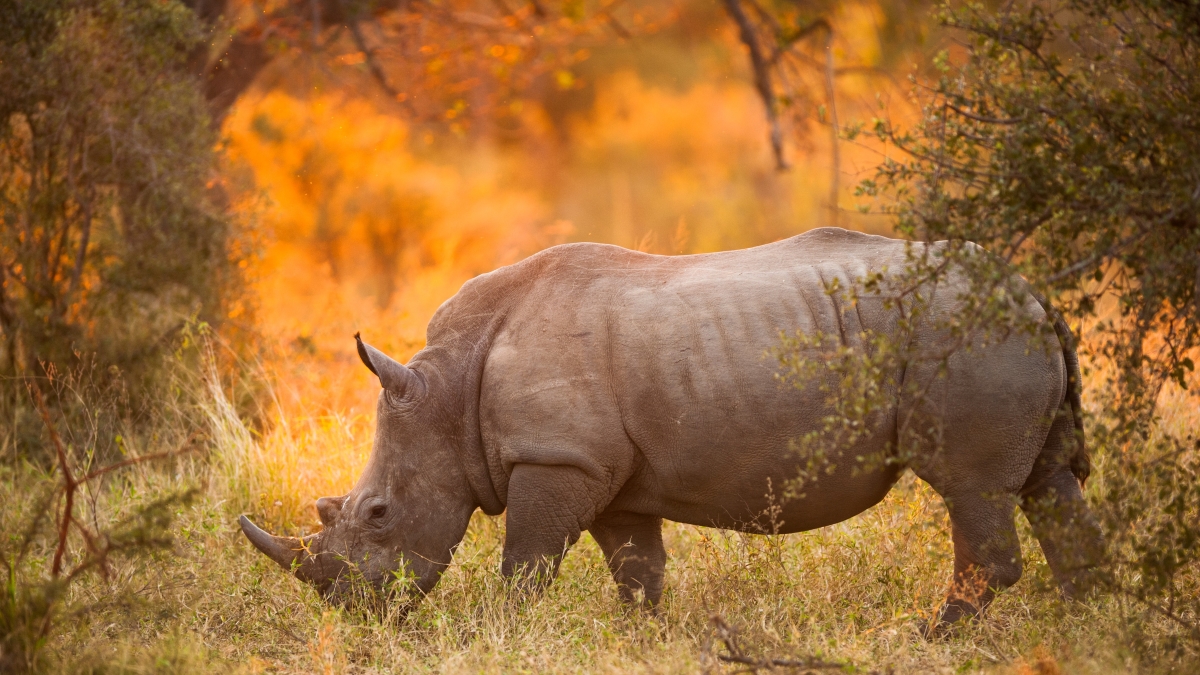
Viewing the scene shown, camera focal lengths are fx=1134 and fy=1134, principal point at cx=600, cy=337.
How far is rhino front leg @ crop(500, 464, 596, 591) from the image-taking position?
15.8ft

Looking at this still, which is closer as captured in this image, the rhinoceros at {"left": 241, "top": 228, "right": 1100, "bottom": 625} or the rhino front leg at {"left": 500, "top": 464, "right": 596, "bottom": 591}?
the rhinoceros at {"left": 241, "top": 228, "right": 1100, "bottom": 625}

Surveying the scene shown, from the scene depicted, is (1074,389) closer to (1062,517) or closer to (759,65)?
(1062,517)

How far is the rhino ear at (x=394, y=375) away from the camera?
4.90 metres

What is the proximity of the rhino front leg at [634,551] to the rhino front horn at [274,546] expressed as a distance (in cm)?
138

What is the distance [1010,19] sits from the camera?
423 cm

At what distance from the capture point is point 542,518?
4.86 m

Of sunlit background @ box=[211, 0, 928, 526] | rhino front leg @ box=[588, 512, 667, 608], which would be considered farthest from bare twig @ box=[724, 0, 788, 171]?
rhino front leg @ box=[588, 512, 667, 608]

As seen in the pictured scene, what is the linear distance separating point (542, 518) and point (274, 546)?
1.30 m

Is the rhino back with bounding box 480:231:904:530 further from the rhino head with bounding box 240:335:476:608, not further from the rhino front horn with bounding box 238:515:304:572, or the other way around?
the rhino front horn with bounding box 238:515:304:572

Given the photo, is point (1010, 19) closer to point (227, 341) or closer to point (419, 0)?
point (227, 341)

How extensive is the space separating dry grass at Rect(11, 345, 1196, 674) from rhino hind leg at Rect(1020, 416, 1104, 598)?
0.44 feet

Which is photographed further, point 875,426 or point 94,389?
point 94,389

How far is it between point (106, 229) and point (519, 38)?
6.35 metres

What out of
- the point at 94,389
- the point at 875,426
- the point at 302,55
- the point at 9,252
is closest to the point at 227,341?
the point at 94,389
